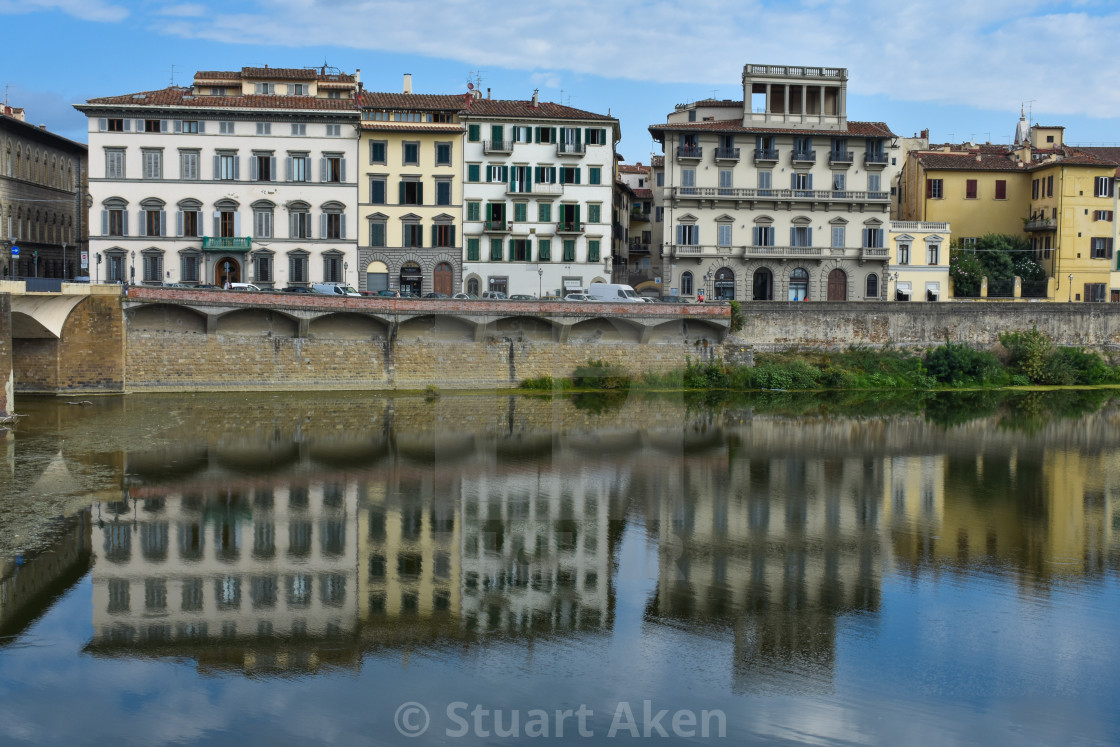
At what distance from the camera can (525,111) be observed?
6162 centimetres

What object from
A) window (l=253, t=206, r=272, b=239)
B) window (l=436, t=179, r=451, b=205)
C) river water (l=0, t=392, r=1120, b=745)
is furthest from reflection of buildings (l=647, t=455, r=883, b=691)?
window (l=253, t=206, r=272, b=239)

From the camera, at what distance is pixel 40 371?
49.1m

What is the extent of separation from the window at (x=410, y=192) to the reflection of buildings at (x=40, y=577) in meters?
36.9

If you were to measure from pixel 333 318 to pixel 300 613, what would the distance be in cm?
3231

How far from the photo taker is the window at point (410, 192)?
201 ft

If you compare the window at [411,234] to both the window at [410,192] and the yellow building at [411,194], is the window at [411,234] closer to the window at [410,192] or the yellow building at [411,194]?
the yellow building at [411,194]

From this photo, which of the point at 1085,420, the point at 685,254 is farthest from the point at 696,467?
the point at 685,254

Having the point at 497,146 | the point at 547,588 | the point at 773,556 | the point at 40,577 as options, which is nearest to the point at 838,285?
the point at 497,146

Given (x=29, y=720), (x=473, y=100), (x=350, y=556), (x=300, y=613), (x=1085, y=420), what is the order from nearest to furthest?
(x=29, y=720) → (x=300, y=613) → (x=350, y=556) → (x=1085, y=420) → (x=473, y=100)

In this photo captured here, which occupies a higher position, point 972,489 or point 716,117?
point 716,117

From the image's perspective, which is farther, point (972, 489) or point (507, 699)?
point (972, 489)

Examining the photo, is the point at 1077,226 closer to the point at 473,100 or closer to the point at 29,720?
the point at 473,100

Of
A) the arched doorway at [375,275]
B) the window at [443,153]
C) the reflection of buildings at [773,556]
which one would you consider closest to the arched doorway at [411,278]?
the arched doorway at [375,275]

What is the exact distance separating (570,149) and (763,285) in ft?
45.6
